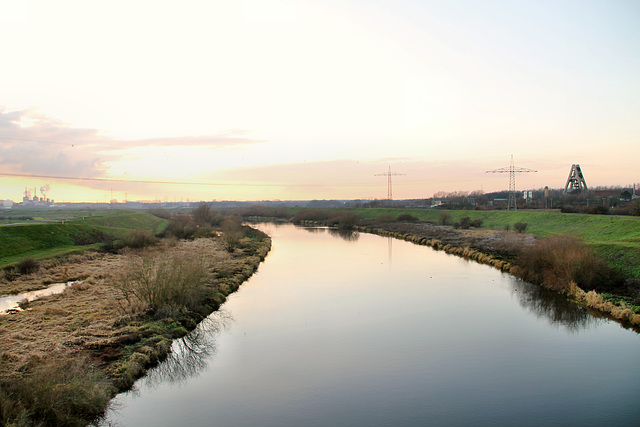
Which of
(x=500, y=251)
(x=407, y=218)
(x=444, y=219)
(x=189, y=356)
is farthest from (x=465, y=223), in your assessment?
(x=189, y=356)

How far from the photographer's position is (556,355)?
44.6 ft

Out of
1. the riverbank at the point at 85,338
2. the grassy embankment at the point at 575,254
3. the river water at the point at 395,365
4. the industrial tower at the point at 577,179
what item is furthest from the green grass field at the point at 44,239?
the industrial tower at the point at 577,179

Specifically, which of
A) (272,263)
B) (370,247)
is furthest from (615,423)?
(370,247)

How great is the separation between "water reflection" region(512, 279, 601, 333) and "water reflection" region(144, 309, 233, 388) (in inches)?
526

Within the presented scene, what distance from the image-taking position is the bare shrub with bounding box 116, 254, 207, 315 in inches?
652

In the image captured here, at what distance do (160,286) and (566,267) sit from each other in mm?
19179

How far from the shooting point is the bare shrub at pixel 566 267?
66.1 ft

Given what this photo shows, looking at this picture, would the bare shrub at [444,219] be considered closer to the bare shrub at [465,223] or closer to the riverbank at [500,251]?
the bare shrub at [465,223]

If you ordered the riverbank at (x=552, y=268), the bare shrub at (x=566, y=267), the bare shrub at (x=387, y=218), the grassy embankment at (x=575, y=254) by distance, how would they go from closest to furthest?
the riverbank at (x=552, y=268) < the grassy embankment at (x=575, y=254) < the bare shrub at (x=566, y=267) < the bare shrub at (x=387, y=218)

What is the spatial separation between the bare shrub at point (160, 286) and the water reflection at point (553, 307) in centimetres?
1487

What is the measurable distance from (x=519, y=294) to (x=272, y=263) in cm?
1824

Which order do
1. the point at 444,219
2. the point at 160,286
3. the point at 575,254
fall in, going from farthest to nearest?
the point at 444,219 < the point at 575,254 < the point at 160,286

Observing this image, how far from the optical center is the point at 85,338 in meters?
13.2

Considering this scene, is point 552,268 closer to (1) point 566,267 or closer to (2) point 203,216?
(1) point 566,267
